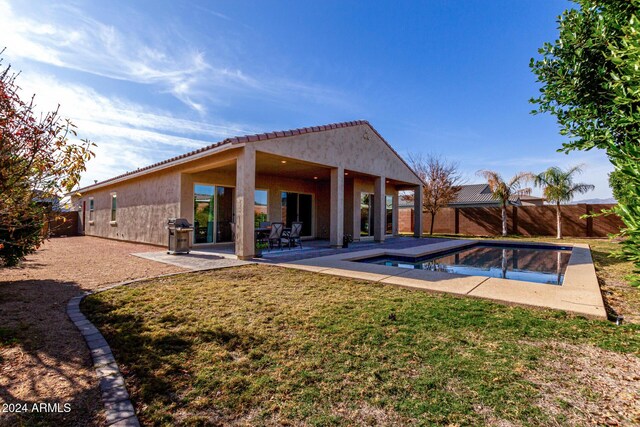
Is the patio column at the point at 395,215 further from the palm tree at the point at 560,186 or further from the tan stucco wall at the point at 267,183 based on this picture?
the palm tree at the point at 560,186

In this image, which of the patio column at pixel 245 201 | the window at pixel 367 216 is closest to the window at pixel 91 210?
the patio column at pixel 245 201

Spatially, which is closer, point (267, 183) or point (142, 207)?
point (142, 207)

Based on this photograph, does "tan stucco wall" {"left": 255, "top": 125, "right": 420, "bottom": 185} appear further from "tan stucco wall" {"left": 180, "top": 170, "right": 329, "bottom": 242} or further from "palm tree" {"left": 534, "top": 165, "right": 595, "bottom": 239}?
"palm tree" {"left": 534, "top": 165, "right": 595, "bottom": 239}

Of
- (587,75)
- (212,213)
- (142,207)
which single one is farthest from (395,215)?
(587,75)

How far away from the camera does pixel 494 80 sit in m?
14.6

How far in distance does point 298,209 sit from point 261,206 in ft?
8.63

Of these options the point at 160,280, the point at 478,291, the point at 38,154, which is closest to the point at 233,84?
the point at 160,280

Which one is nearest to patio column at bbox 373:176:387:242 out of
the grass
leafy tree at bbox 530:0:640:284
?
the grass

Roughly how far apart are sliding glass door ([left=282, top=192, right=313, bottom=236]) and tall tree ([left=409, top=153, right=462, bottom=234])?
35.0 feet

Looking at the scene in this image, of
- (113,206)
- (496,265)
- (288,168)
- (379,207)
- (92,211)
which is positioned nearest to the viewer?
(496,265)

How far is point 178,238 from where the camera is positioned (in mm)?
10266

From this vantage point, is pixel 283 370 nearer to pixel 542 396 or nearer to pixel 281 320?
pixel 281 320

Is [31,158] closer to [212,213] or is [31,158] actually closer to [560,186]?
[212,213]

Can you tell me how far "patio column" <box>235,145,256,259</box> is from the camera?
29.3 ft
